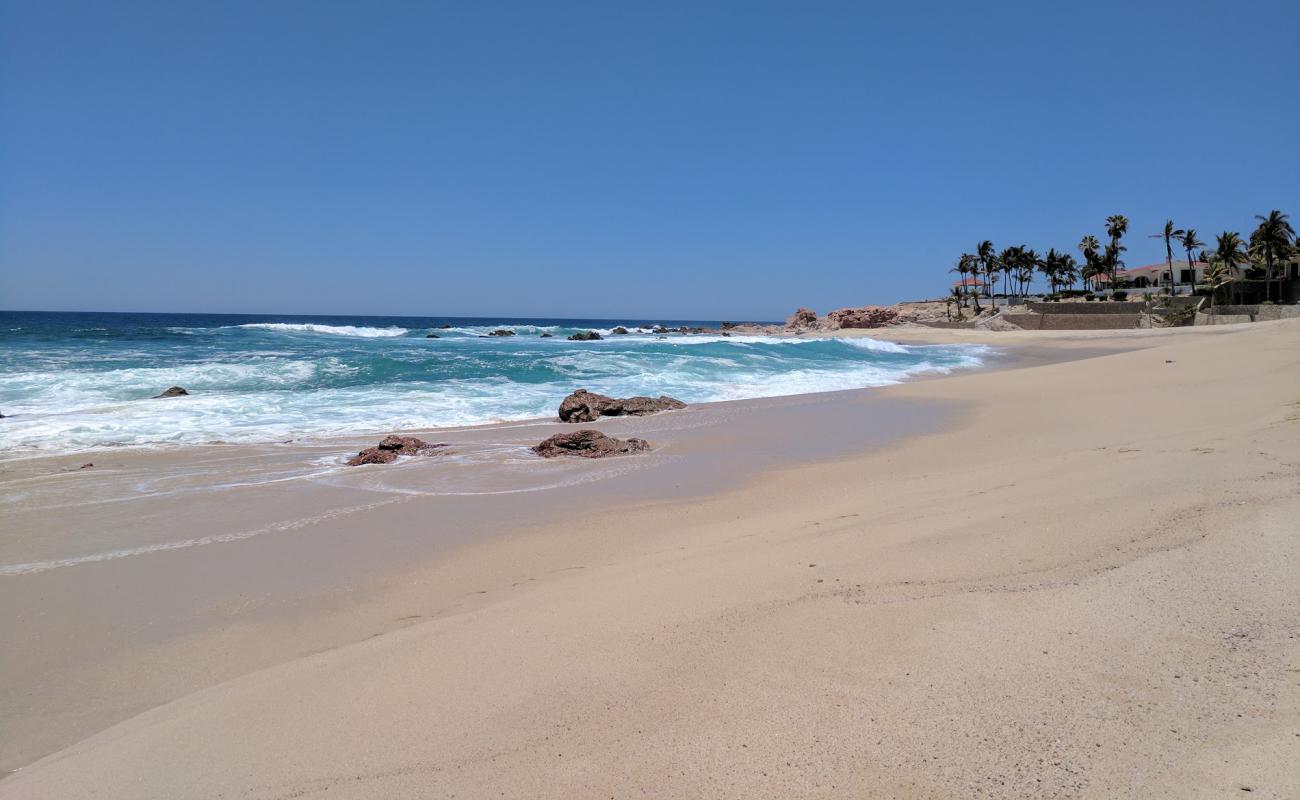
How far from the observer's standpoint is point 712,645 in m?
3.09

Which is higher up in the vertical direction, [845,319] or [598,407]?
[845,319]

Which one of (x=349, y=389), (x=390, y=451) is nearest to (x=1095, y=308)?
(x=349, y=389)

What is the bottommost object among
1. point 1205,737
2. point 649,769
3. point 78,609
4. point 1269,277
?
point 78,609

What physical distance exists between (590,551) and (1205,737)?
13.2 feet

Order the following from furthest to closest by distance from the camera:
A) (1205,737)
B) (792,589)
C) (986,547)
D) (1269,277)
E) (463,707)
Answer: (1269,277) → (986,547) → (792,589) → (463,707) → (1205,737)

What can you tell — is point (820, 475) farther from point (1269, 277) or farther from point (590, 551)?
point (1269, 277)

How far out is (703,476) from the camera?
27.5 ft

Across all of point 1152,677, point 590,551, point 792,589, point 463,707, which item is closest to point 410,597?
point 590,551

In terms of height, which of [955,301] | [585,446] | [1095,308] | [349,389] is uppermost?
[955,301]

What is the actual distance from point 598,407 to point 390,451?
5.05m

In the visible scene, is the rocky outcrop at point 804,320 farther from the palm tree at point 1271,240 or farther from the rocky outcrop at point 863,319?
the palm tree at point 1271,240

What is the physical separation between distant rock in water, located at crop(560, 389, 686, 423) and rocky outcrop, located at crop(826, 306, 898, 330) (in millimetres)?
57788

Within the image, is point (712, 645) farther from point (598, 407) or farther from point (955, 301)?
point (955, 301)

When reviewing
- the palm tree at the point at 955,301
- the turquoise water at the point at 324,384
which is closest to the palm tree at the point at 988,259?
the palm tree at the point at 955,301
